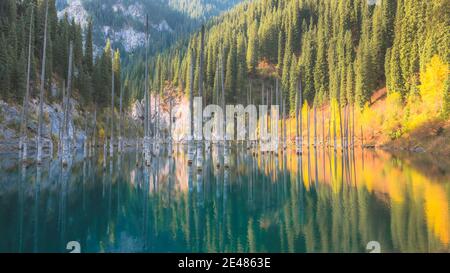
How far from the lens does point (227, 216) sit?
14297mm

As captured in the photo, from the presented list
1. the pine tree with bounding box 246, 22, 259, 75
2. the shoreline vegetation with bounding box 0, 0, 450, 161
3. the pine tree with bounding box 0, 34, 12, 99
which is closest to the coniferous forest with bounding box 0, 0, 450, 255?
the pine tree with bounding box 0, 34, 12, 99

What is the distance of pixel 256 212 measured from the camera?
1513cm

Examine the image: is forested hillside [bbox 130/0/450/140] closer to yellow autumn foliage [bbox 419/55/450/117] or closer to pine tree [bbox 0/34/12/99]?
yellow autumn foliage [bbox 419/55/450/117]

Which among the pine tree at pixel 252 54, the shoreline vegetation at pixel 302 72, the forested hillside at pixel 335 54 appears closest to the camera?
the shoreline vegetation at pixel 302 72

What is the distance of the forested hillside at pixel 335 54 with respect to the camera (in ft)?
200

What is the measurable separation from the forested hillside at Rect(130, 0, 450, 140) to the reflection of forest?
118 ft

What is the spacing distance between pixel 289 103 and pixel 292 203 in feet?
336

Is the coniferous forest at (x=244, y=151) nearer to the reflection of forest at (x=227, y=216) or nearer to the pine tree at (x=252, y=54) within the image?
the reflection of forest at (x=227, y=216)

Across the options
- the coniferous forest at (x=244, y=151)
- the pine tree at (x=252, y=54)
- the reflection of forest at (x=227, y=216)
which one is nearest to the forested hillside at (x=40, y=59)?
the coniferous forest at (x=244, y=151)

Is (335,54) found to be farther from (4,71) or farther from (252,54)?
(4,71)

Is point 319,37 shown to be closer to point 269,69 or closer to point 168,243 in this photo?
point 269,69

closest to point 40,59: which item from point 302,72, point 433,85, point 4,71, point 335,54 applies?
point 4,71

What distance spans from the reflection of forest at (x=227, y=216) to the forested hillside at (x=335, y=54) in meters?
36.1
